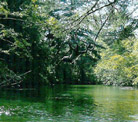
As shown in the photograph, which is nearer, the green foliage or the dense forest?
the dense forest

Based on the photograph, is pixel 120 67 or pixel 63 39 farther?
pixel 120 67

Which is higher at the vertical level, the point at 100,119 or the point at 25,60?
the point at 25,60

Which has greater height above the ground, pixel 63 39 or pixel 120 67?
pixel 120 67

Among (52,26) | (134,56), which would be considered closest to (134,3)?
(52,26)

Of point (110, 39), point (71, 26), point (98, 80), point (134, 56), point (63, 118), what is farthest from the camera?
point (98, 80)

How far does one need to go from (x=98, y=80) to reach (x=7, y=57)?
31017 mm

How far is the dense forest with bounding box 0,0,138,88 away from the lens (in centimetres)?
553

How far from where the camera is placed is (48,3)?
26.8 ft

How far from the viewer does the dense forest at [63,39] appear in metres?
5.53

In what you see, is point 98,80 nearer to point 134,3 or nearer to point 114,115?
point 114,115

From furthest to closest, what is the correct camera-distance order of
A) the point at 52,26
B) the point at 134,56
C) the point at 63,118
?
the point at 134,56
the point at 63,118
the point at 52,26

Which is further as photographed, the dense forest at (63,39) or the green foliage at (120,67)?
the green foliage at (120,67)

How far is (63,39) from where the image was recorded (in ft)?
20.0

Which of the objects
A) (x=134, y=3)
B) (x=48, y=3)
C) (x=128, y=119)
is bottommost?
(x=128, y=119)
